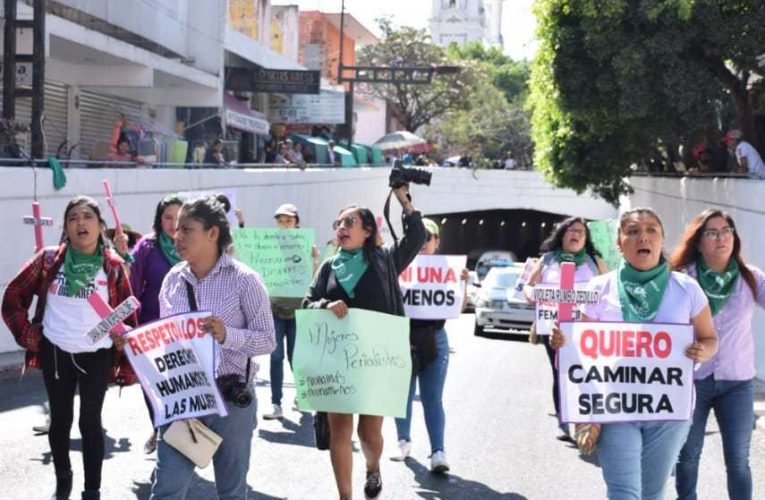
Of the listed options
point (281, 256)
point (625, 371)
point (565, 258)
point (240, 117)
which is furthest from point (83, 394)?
point (240, 117)

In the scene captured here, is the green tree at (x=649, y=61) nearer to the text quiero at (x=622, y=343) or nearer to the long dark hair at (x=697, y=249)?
the long dark hair at (x=697, y=249)

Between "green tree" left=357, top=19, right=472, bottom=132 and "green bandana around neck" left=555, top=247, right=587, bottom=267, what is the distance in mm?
67708

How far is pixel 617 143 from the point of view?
2644 cm

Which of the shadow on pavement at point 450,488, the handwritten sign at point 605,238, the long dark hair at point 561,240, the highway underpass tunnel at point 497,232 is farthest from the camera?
the highway underpass tunnel at point 497,232

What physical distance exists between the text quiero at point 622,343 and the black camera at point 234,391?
1.53 meters

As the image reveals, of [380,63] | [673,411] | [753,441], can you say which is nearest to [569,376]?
[673,411]

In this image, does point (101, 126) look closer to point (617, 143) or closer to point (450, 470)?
point (617, 143)

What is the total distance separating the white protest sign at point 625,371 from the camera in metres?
Answer: 5.96

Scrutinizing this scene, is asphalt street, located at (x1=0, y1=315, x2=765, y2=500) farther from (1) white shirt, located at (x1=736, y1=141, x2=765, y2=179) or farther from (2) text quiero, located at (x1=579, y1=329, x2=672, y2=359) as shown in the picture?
(1) white shirt, located at (x1=736, y1=141, x2=765, y2=179)

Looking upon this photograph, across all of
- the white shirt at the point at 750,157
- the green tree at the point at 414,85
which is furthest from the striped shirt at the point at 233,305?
the green tree at the point at 414,85

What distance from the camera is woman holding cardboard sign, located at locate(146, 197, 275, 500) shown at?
223 inches

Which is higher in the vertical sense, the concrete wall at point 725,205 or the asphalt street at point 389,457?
the concrete wall at point 725,205

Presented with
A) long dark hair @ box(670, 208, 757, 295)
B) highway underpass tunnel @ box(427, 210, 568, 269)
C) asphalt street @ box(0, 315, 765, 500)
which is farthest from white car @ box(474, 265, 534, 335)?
highway underpass tunnel @ box(427, 210, 568, 269)

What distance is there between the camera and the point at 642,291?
19.8 ft
